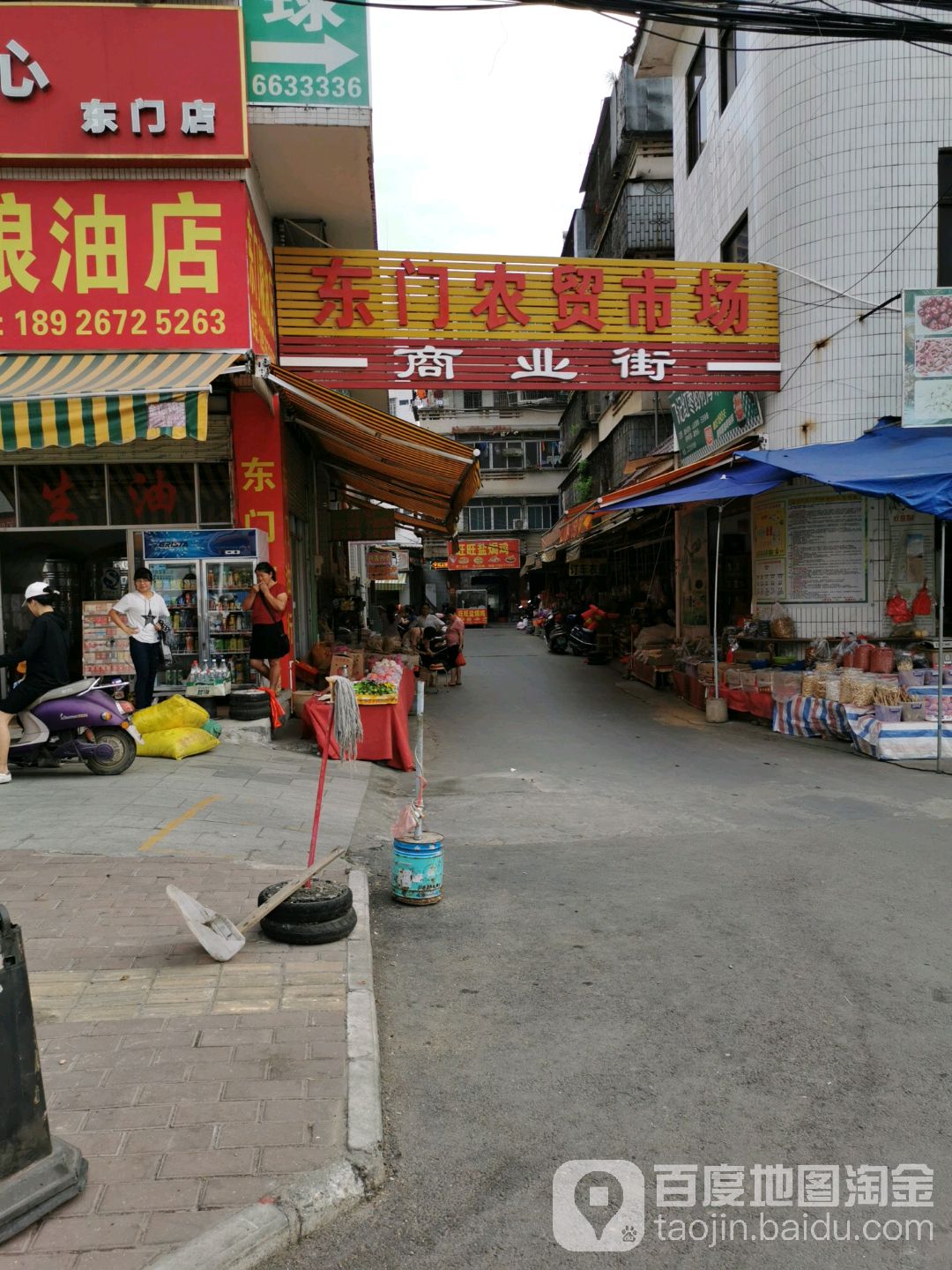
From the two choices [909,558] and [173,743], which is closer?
[173,743]

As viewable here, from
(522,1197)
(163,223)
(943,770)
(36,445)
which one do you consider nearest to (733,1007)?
(522,1197)

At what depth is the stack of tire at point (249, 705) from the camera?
993cm

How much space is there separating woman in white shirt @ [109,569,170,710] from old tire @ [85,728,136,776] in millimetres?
1481

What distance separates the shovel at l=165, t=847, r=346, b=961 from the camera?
13.9 feet

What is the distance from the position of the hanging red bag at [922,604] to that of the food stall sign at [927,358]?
7.11 ft

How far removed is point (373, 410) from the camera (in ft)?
33.9

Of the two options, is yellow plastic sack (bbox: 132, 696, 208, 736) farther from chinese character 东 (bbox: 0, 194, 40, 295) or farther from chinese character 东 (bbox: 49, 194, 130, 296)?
chinese character 东 (bbox: 0, 194, 40, 295)

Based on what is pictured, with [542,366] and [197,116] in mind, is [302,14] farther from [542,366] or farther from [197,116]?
[542,366]

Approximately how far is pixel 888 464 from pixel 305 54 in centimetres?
791

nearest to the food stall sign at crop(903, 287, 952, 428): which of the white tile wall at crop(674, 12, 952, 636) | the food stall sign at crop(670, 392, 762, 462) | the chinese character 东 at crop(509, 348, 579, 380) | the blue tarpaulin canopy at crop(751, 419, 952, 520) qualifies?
the blue tarpaulin canopy at crop(751, 419, 952, 520)

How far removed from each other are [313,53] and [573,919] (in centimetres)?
923

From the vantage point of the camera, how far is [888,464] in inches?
408

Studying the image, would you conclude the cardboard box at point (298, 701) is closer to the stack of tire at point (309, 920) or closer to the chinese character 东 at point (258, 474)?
the chinese character 东 at point (258, 474)

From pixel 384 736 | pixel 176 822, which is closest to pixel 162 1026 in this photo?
pixel 176 822
